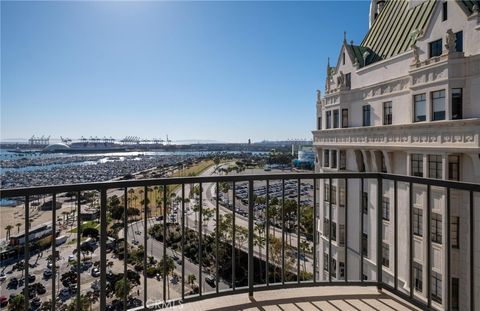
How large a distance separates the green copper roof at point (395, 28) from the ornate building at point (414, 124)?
2.6 inches

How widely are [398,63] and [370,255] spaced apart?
9789 mm

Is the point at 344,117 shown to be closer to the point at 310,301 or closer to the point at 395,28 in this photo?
the point at 395,28

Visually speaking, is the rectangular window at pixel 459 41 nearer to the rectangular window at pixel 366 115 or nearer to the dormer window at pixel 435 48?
the dormer window at pixel 435 48

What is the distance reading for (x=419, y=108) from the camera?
13156 millimetres

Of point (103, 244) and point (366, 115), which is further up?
point (366, 115)

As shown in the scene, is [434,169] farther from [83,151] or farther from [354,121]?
[83,151]

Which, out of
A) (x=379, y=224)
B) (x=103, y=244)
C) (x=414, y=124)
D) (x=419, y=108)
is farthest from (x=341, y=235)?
(x=103, y=244)

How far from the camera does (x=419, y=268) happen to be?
508 inches

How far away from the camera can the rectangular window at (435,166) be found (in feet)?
39.9

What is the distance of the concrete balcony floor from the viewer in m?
2.80

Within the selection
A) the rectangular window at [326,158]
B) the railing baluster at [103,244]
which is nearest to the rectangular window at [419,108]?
the rectangular window at [326,158]

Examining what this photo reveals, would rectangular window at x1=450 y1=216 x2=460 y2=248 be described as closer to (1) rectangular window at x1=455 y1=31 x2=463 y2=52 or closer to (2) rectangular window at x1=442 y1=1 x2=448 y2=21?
(1) rectangular window at x1=455 y1=31 x2=463 y2=52

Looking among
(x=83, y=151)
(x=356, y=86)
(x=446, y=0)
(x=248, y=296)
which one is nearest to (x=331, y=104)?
(x=356, y=86)

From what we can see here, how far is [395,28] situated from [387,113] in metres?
5.45
